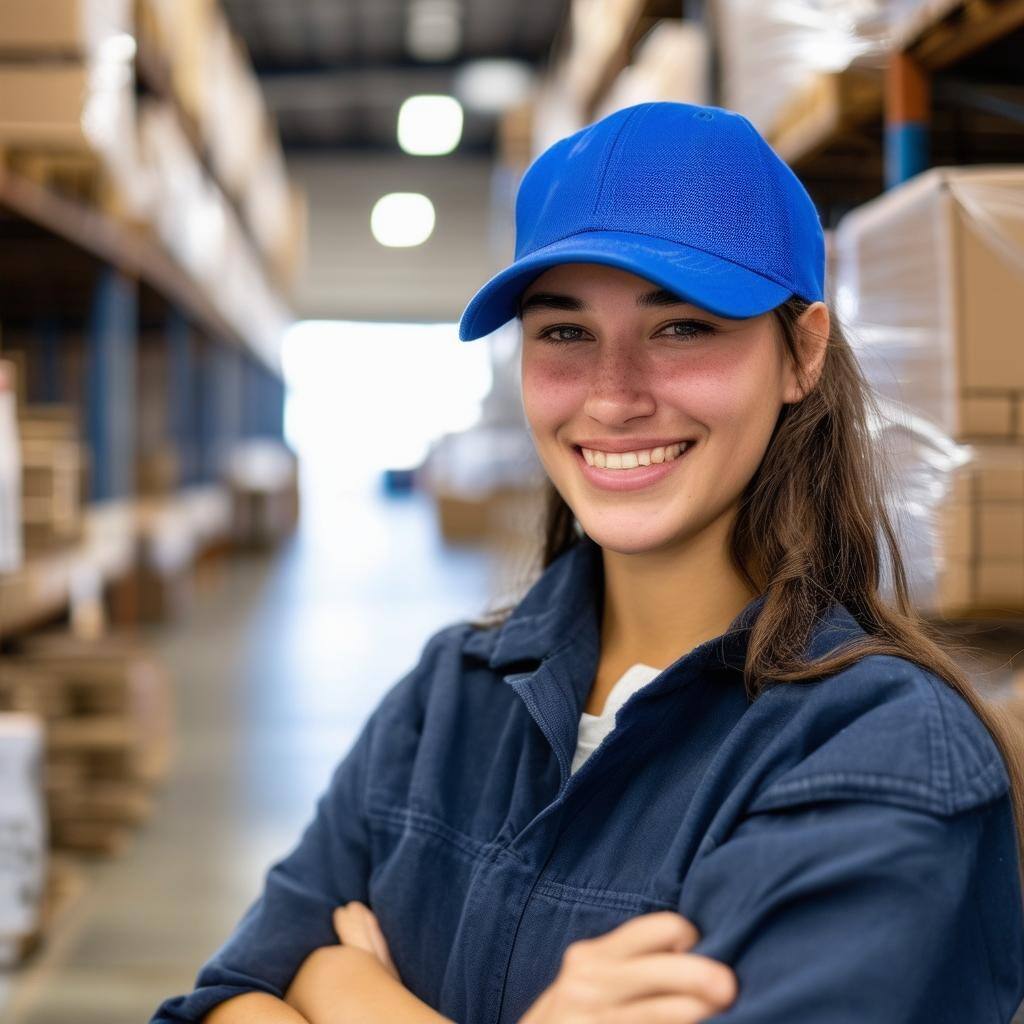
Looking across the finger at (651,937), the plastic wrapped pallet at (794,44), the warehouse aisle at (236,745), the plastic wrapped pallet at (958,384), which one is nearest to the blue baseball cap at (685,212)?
the finger at (651,937)

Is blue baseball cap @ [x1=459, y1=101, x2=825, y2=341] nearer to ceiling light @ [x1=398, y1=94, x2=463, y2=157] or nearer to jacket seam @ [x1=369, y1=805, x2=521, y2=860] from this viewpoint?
jacket seam @ [x1=369, y1=805, x2=521, y2=860]

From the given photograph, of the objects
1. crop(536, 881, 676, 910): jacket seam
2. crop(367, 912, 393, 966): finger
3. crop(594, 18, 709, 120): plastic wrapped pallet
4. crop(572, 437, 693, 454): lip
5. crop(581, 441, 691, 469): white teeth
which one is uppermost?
crop(594, 18, 709, 120): plastic wrapped pallet

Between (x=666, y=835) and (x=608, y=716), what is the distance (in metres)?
0.21

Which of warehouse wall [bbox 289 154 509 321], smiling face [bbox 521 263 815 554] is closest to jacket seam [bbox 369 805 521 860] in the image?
smiling face [bbox 521 263 815 554]

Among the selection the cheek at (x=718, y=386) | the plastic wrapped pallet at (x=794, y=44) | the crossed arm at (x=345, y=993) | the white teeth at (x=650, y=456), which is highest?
the plastic wrapped pallet at (x=794, y=44)

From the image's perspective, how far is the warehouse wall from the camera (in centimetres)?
2088

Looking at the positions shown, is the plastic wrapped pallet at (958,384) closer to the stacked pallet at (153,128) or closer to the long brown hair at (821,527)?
the long brown hair at (821,527)

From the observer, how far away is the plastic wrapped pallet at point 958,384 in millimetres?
2193

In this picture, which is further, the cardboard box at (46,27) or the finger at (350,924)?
the cardboard box at (46,27)

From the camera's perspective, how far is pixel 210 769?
190 inches

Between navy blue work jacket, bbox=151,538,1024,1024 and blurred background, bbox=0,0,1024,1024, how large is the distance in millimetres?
438

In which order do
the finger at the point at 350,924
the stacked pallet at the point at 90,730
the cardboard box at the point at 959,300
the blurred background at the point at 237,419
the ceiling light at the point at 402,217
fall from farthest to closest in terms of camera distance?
1. the ceiling light at the point at 402,217
2. the stacked pallet at the point at 90,730
3. the blurred background at the point at 237,419
4. the cardboard box at the point at 959,300
5. the finger at the point at 350,924

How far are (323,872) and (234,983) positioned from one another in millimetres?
163

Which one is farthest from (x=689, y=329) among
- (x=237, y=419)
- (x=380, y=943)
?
(x=237, y=419)
